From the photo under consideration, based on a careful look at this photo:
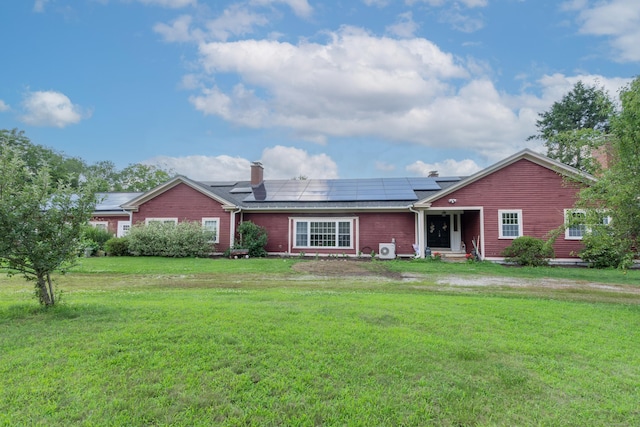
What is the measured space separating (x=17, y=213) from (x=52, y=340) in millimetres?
2248

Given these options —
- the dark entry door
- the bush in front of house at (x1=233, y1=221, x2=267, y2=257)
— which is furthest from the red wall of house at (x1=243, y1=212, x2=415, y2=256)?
the dark entry door

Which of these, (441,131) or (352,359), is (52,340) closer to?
(352,359)

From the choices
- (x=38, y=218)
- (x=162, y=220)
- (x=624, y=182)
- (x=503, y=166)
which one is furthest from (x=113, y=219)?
(x=624, y=182)

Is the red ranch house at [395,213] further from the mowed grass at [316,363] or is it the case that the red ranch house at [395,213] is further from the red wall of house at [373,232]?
the mowed grass at [316,363]

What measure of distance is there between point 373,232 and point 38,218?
14926 millimetres

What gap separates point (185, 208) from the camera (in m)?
19.1

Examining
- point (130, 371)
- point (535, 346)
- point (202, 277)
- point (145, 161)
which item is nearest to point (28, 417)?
point (130, 371)

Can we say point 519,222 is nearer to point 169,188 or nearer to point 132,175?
point 169,188

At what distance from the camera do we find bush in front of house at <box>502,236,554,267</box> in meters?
15.2

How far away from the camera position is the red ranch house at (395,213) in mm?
16234

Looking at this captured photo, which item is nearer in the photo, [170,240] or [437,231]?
[170,240]

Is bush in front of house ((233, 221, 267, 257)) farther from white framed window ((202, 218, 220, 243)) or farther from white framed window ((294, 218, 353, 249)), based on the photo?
white framed window ((294, 218, 353, 249))

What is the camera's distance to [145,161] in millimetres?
50188

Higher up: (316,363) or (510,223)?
(510,223)
